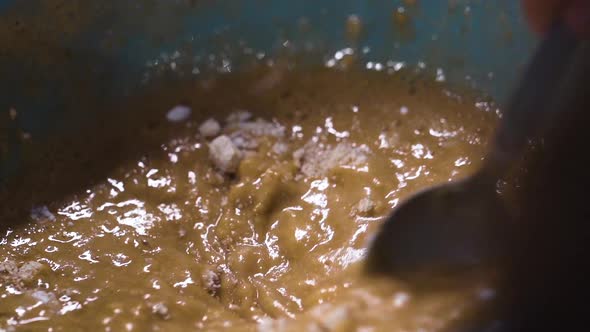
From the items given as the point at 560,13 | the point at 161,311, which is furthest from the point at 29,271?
the point at 560,13

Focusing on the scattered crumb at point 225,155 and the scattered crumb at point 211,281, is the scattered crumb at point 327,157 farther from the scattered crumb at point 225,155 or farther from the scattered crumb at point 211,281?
the scattered crumb at point 211,281

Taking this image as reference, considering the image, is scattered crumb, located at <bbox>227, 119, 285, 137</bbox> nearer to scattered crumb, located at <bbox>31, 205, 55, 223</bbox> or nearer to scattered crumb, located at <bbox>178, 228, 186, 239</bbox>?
scattered crumb, located at <bbox>178, 228, 186, 239</bbox>

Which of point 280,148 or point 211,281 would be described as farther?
point 280,148

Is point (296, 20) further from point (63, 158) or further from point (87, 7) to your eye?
point (63, 158)

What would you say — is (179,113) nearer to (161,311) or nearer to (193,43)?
(193,43)

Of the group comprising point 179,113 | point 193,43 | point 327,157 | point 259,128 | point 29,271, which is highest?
point 193,43

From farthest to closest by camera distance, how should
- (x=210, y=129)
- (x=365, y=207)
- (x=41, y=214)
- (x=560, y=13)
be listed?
(x=210, y=129), (x=41, y=214), (x=365, y=207), (x=560, y=13)
